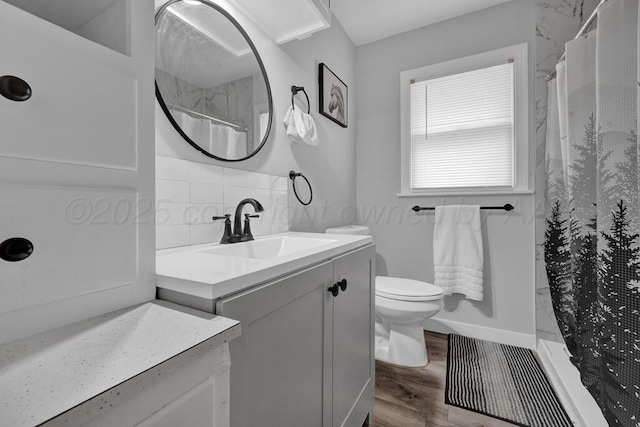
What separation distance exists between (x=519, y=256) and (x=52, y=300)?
8.02 ft

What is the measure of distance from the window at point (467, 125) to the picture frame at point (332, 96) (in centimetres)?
51

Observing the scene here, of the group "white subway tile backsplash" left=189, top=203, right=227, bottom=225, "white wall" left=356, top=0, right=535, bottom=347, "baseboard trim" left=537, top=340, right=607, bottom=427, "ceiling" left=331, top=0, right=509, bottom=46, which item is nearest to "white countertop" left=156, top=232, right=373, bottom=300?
"white subway tile backsplash" left=189, top=203, right=227, bottom=225

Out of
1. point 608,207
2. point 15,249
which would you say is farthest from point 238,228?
point 608,207

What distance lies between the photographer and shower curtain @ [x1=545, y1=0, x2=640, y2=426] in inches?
34.8

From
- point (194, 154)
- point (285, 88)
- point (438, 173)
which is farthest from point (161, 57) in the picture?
point (438, 173)

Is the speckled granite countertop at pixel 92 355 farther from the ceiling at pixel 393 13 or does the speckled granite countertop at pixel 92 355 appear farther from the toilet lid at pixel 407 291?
the ceiling at pixel 393 13

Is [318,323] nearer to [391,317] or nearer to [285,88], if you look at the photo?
[391,317]

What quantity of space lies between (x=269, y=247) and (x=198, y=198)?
1.25 feet

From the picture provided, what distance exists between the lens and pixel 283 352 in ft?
2.37

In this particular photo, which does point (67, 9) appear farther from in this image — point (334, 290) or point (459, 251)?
point (459, 251)

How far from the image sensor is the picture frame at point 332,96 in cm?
200

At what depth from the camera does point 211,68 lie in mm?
1189

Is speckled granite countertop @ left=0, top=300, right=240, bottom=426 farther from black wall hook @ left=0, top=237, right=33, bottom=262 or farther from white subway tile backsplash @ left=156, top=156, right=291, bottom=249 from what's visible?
white subway tile backsplash @ left=156, top=156, right=291, bottom=249

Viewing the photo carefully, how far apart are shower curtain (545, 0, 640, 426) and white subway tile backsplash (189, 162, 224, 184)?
59.0 inches
